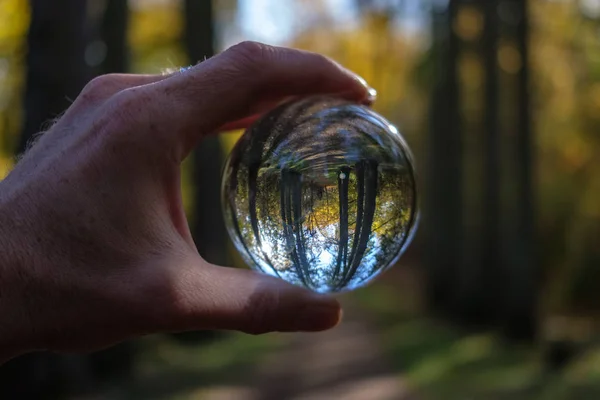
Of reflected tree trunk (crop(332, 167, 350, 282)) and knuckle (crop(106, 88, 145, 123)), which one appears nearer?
knuckle (crop(106, 88, 145, 123))

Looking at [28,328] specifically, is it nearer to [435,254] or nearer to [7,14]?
[7,14]

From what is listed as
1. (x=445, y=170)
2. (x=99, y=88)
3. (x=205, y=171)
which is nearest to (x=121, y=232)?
(x=99, y=88)

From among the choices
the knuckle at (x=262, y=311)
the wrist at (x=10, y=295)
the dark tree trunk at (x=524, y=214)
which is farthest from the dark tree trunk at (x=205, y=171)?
the wrist at (x=10, y=295)

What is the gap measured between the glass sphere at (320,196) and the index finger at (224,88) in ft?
0.45

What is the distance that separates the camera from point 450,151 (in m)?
14.0

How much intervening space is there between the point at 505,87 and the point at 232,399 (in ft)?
23.5

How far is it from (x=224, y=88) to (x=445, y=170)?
12.4m

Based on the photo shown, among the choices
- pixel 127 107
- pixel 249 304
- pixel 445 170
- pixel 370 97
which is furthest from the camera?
pixel 445 170

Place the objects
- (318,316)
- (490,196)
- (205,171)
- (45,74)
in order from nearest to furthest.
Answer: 1. (318,316)
2. (45,74)
3. (490,196)
4. (205,171)

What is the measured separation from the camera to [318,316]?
2297mm

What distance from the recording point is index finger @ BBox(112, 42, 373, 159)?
2.08m

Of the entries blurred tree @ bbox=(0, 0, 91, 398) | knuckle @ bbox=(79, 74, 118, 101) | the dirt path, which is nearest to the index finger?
knuckle @ bbox=(79, 74, 118, 101)

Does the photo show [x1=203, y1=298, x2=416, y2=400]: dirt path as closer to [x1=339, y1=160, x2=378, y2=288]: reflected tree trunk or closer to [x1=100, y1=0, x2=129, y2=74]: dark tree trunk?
[x1=100, y1=0, x2=129, y2=74]: dark tree trunk

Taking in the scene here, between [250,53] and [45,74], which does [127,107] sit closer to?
[250,53]
